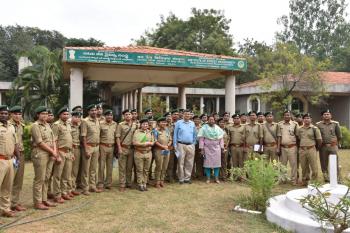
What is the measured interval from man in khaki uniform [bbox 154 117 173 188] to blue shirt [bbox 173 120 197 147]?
0.66 ft

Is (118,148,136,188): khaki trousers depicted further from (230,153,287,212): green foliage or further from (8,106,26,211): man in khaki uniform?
(230,153,287,212): green foliage

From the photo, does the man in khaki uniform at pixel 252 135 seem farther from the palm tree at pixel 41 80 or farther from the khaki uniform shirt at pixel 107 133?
the palm tree at pixel 41 80

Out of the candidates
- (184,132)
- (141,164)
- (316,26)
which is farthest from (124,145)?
(316,26)

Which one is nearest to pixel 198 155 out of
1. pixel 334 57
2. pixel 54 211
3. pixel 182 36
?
pixel 54 211

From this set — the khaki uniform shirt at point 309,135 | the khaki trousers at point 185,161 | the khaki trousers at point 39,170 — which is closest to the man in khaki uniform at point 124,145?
the khaki trousers at point 185,161

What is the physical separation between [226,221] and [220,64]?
6.34m

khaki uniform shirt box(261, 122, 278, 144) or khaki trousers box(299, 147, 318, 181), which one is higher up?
khaki uniform shirt box(261, 122, 278, 144)

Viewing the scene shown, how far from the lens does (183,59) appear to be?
10977mm

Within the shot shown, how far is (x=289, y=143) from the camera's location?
27.9ft

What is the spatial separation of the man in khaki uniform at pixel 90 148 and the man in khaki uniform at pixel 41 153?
0.99 metres

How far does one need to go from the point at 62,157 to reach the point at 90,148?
2.51ft

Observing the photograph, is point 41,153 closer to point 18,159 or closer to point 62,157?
point 18,159

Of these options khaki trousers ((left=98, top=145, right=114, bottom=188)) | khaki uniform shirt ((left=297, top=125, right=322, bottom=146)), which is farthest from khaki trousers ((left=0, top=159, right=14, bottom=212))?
khaki uniform shirt ((left=297, top=125, right=322, bottom=146))

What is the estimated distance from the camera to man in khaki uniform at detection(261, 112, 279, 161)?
28.7 ft
